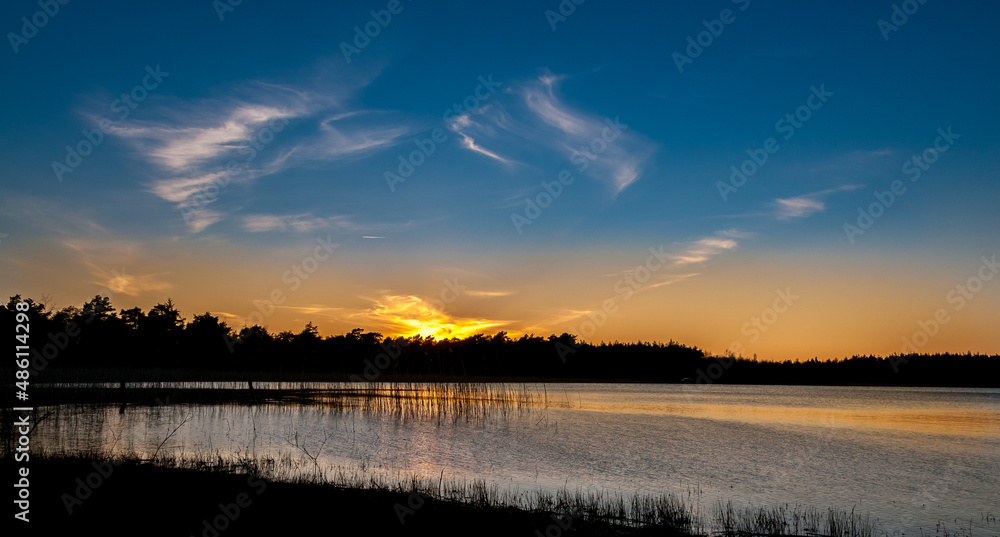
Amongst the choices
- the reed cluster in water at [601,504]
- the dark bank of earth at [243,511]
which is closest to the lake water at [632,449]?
the reed cluster in water at [601,504]

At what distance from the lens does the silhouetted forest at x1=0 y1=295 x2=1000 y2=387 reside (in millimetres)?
55531

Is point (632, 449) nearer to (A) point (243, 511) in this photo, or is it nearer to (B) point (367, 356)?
(A) point (243, 511)

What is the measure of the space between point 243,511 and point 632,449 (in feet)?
50.4

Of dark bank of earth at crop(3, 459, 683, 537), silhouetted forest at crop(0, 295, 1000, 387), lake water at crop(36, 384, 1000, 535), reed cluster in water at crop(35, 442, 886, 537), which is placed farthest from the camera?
silhouetted forest at crop(0, 295, 1000, 387)

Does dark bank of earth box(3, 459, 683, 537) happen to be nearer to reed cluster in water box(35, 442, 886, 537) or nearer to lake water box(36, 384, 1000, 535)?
reed cluster in water box(35, 442, 886, 537)

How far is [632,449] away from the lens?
21.9 m

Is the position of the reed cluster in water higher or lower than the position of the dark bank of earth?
lower

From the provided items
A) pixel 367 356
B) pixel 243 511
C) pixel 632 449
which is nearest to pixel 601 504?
pixel 243 511

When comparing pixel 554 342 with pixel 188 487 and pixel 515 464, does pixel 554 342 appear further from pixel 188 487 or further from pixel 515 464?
pixel 188 487

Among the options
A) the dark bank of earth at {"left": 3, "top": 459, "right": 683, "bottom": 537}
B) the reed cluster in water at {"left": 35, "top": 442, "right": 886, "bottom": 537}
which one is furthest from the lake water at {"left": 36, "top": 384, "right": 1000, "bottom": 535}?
the dark bank of earth at {"left": 3, "top": 459, "right": 683, "bottom": 537}

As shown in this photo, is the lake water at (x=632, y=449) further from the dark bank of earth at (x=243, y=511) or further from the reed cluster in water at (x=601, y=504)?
the dark bank of earth at (x=243, y=511)

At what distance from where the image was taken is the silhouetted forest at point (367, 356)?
5553 centimetres

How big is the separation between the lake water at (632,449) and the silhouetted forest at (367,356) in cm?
823

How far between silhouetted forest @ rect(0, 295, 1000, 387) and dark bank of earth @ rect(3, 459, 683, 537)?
23.0 m
